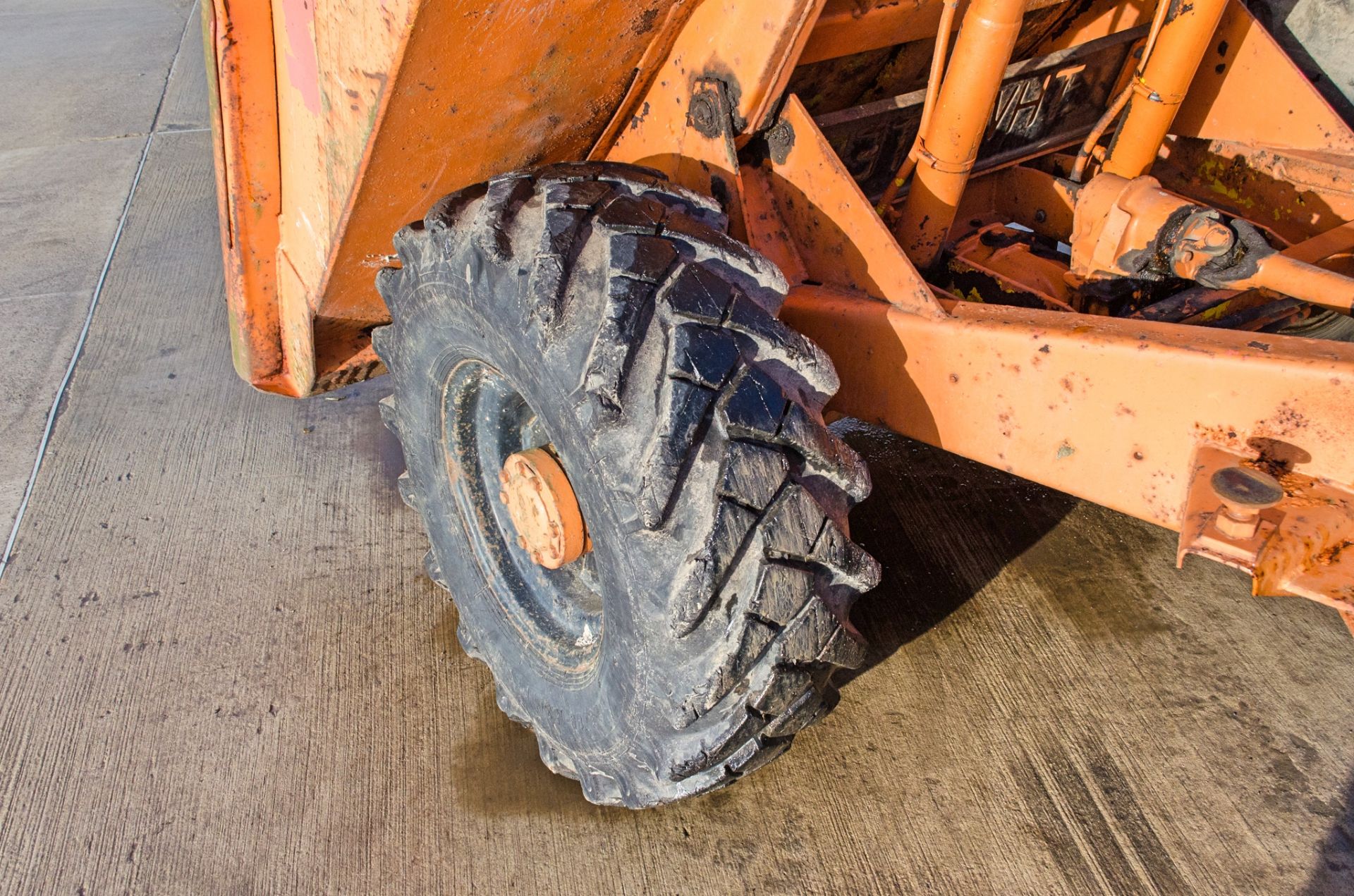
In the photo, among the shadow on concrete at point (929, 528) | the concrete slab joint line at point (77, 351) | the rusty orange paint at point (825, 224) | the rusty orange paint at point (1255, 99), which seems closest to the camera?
the rusty orange paint at point (825, 224)

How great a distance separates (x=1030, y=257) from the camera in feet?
8.32

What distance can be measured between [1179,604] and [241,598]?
2.53 m

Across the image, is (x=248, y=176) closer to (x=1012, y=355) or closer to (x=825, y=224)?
(x=825, y=224)

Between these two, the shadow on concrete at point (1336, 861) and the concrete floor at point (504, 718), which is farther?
the concrete floor at point (504, 718)

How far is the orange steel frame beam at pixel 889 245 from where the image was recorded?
5.04 feet

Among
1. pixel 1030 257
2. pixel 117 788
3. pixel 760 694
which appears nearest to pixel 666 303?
pixel 760 694

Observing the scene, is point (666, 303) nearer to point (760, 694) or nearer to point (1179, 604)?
point (760, 694)

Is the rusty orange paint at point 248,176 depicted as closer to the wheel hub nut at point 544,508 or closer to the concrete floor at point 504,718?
the concrete floor at point 504,718

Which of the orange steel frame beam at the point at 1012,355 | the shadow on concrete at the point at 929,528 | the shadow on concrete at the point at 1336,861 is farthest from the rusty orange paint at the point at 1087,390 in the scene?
the shadow on concrete at the point at 1336,861

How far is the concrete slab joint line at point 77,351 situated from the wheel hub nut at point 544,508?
1745 mm

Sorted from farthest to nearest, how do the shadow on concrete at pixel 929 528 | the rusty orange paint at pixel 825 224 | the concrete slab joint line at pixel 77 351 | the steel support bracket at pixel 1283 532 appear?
the concrete slab joint line at pixel 77 351 < the shadow on concrete at pixel 929 528 < the rusty orange paint at pixel 825 224 < the steel support bracket at pixel 1283 532

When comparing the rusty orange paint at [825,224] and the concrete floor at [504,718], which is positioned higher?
the rusty orange paint at [825,224]

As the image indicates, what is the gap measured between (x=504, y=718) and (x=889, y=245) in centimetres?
145

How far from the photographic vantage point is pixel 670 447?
1561mm
